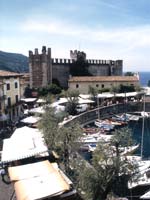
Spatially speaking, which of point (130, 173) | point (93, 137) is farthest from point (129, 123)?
point (130, 173)

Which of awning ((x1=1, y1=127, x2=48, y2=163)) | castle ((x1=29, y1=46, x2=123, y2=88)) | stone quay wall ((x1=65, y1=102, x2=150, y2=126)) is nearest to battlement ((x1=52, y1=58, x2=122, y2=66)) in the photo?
castle ((x1=29, y1=46, x2=123, y2=88))

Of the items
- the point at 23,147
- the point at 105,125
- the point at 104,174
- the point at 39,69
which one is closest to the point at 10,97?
the point at 105,125

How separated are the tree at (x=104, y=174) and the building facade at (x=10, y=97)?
23.4m

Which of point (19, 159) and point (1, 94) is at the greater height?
point (1, 94)

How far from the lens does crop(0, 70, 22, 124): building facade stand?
4112 centimetres

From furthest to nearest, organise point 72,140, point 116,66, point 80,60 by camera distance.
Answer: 1. point 116,66
2. point 80,60
3. point 72,140

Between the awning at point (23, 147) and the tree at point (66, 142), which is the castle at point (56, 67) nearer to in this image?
the awning at point (23, 147)

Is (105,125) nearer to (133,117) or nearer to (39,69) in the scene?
(133,117)

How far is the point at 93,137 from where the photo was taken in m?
35.9

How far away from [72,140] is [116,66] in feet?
209

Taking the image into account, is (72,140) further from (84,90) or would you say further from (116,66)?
(116,66)

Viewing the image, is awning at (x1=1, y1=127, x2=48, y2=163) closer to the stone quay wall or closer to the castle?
the stone quay wall

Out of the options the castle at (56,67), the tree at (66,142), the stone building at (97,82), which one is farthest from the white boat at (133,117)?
the tree at (66,142)

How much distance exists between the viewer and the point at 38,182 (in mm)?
17016
